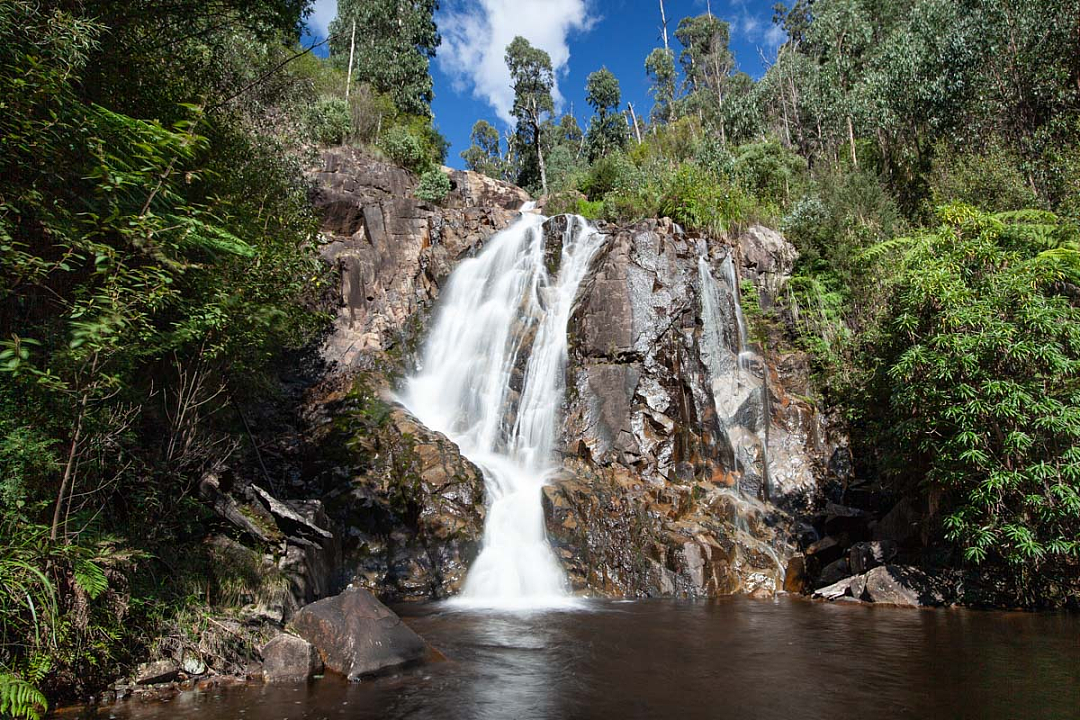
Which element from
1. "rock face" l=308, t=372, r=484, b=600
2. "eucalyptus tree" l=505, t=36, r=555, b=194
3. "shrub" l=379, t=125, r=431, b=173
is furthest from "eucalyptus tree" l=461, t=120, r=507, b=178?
"rock face" l=308, t=372, r=484, b=600

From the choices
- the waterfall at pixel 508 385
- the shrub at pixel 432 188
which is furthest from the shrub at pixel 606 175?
the waterfall at pixel 508 385

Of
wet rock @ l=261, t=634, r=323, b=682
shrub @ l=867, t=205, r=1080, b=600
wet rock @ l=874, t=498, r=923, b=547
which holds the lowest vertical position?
wet rock @ l=261, t=634, r=323, b=682

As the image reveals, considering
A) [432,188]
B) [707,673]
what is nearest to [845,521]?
[707,673]

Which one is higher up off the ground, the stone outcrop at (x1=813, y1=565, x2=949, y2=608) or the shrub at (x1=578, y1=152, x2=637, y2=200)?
→ the shrub at (x1=578, y1=152, x2=637, y2=200)

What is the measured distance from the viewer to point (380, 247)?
21.0 meters

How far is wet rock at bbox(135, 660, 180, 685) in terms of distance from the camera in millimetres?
5090

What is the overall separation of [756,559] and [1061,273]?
721 centimetres

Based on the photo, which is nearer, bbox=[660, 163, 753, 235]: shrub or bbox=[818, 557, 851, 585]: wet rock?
bbox=[818, 557, 851, 585]: wet rock

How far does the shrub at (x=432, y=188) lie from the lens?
25.3 meters

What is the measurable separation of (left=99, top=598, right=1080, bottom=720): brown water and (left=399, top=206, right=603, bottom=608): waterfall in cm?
239

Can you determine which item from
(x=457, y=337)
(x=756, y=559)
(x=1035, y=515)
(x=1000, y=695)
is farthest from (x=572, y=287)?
(x=1000, y=695)

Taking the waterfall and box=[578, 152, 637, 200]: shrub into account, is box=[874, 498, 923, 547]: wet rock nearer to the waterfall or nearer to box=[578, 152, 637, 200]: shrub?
the waterfall

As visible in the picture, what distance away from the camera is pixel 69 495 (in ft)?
15.6

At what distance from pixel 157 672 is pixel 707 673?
5.30 meters
